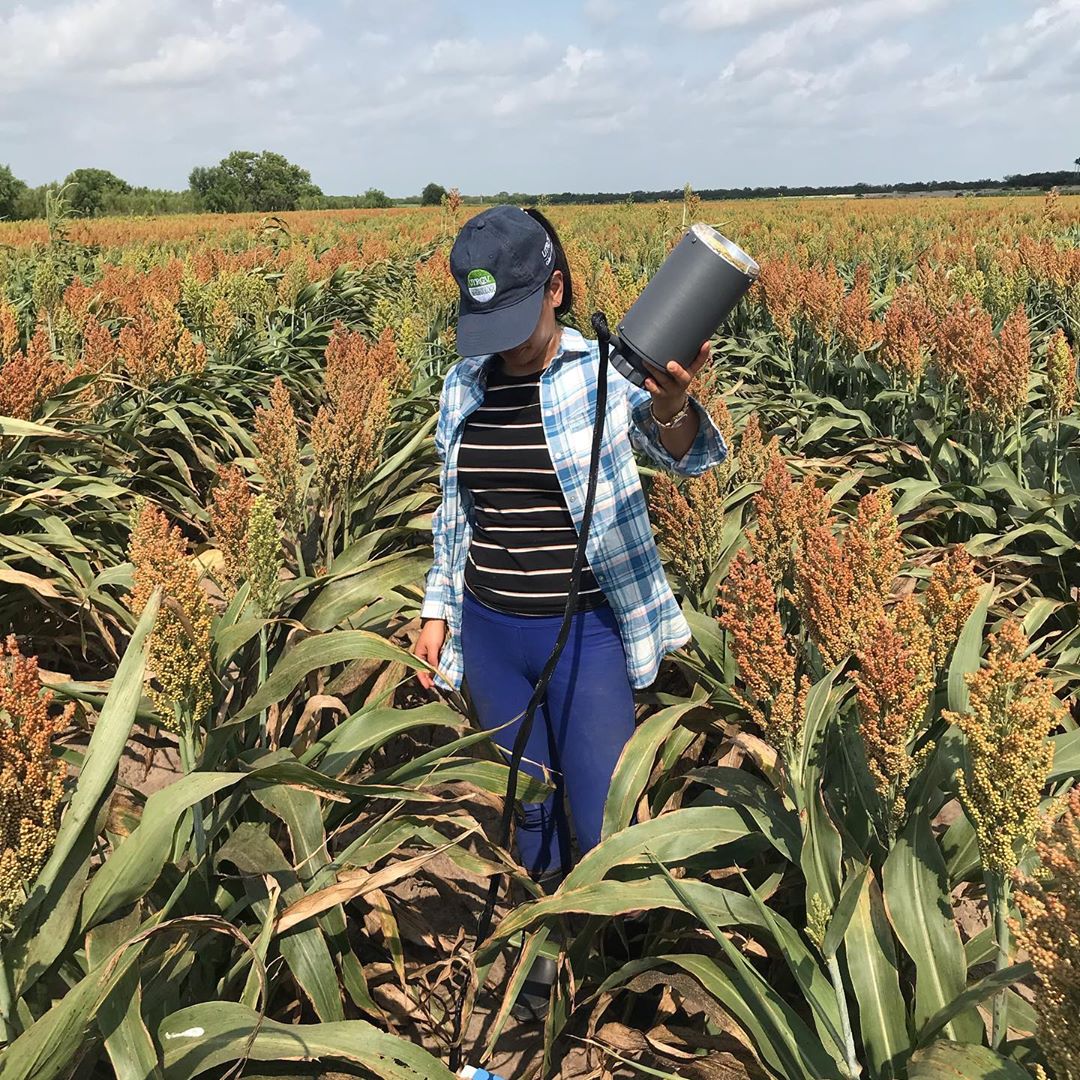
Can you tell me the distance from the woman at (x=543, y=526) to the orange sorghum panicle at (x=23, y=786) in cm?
93

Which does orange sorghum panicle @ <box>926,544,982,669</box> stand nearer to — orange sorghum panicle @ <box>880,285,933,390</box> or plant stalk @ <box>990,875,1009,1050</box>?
plant stalk @ <box>990,875,1009,1050</box>

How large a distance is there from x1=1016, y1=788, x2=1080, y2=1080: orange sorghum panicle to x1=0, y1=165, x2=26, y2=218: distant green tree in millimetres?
52760

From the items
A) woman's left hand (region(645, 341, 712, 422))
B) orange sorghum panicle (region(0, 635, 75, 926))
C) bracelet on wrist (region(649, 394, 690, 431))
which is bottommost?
orange sorghum panicle (region(0, 635, 75, 926))

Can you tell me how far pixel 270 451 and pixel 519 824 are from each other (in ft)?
4.75

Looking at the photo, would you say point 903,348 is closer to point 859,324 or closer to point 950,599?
point 859,324

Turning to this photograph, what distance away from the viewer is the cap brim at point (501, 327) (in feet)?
6.29

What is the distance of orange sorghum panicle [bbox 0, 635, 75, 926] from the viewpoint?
126 centimetres

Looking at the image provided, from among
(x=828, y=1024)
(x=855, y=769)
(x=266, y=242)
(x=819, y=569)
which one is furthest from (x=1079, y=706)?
(x=266, y=242)

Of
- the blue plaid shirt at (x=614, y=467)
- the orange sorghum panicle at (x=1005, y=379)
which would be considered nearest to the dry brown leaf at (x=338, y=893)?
Result: the blue plaid shirt at (x=614, y=467)

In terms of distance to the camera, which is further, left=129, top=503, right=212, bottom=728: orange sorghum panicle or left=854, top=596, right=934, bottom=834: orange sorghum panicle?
left=129, top=503, right=212, bottom=728: orange sorghum panicle

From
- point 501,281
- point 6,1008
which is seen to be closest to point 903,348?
point 501,281

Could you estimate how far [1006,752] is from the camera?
47.6 inches

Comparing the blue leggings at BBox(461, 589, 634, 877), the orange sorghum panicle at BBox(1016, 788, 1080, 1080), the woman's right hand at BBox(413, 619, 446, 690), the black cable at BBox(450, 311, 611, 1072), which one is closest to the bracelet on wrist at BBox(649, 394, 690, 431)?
the black cable at BBox(450, 311, 611, 1072)

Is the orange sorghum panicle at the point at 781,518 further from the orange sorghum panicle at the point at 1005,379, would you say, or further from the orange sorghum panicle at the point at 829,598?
the orange sorghum panicle at the point at 1005,379
